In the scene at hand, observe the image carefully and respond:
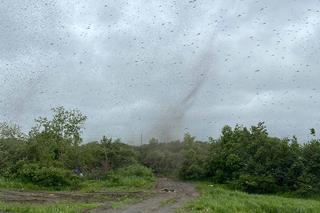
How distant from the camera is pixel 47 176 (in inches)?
1545

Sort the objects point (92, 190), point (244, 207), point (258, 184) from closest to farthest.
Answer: point (244, 207), point (92, 190), point (258, 184)

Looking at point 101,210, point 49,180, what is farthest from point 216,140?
point 101,210

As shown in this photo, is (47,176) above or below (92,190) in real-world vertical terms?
above

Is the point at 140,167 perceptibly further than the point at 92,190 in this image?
Yes

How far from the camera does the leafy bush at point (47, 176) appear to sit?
129ft

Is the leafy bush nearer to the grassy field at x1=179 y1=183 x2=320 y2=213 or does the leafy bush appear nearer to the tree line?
the tree line

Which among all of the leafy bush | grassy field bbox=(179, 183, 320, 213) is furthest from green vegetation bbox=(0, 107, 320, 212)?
grassy field bbox=(179, 183, 320, 213)

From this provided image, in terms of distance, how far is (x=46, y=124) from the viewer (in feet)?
167

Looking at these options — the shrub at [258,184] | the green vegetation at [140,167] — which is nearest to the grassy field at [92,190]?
the green vegetation at [140,167]

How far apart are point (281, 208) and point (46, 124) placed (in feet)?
100

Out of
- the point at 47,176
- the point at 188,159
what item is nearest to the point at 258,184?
the point at 188,159

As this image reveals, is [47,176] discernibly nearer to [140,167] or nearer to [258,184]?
[140,167]

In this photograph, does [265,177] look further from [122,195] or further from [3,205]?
[3,205]

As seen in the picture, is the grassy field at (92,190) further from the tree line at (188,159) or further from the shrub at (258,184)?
the shrub at (258,184)
